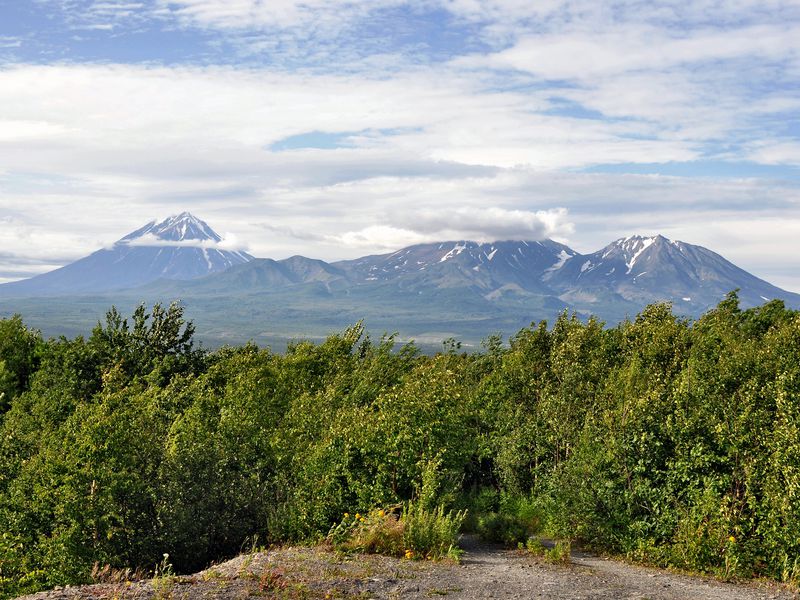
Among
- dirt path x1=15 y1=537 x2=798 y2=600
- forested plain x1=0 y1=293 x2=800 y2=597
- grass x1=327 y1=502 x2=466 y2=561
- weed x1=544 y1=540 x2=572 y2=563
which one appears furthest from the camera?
weed x1=544 y1=540 x2=572 y2=563

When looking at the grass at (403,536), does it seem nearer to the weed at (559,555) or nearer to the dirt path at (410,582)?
the dirt path at (410,582)

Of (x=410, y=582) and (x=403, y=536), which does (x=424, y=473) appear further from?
A: (x=410, y=582)

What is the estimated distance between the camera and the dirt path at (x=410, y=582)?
48.1ft

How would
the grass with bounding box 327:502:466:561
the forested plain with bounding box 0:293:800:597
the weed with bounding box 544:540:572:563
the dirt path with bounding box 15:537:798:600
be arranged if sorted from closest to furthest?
the dirt path with bounding box 15:537:798:600 < the grass with bounding box 327:502:466:561 < the forested plain with bounding box 0:293:800:597 < the weed with bounding box 544:540:572:563

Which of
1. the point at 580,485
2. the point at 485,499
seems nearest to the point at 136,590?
the point at 580,485

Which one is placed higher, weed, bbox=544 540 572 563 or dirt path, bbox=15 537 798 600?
dirt path, bbox=15 537 798 600

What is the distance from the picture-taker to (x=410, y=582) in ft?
52.0

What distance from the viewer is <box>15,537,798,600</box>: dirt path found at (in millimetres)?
14648

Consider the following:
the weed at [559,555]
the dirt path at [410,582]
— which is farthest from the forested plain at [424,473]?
the weed at [559,555]

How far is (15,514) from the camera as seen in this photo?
20.2m

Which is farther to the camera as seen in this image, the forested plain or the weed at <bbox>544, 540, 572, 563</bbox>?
the weed at <bbox>544, 540, 572, 563</bbox>

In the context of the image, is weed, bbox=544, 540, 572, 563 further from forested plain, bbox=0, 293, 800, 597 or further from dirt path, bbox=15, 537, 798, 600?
forested plain, bbox=0, 293, 800, 597

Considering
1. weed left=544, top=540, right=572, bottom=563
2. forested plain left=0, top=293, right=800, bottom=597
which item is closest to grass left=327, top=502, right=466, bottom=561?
forested plain left=0, top=293, right=800, bottom=597

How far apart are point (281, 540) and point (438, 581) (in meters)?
6.79
